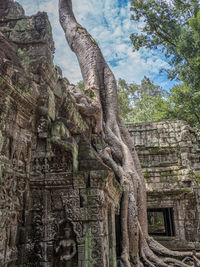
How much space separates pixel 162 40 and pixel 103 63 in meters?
5.75

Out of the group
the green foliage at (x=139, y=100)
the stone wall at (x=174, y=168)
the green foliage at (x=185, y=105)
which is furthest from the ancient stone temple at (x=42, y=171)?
the green foliage at (x=139, y=100)

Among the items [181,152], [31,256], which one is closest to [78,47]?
[181,152]

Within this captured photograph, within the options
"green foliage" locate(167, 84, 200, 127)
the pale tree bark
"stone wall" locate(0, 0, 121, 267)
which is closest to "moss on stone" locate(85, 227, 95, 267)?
"stone wall" locate(0, 0, 121, 267)

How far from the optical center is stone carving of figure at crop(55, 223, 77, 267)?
9.30 feet

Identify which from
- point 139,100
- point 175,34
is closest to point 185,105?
point 175,34

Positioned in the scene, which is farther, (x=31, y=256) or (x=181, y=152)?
(x=181, y=152)

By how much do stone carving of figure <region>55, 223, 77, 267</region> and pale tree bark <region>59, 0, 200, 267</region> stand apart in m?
1.55

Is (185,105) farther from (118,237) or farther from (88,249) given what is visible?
(88,249)

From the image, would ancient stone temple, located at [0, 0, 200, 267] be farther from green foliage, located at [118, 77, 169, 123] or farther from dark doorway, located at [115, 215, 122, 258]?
green foliage, located at [118, 77, 169, 123]

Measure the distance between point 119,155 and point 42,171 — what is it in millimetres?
3195

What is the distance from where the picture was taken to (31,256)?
2.79m

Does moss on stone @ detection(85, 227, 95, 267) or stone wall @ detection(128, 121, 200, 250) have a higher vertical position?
stone wall @ detection(128, 121, 200, 250)

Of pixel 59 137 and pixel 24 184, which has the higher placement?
pixel 59 137

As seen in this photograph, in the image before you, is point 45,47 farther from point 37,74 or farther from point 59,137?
point 59,137
